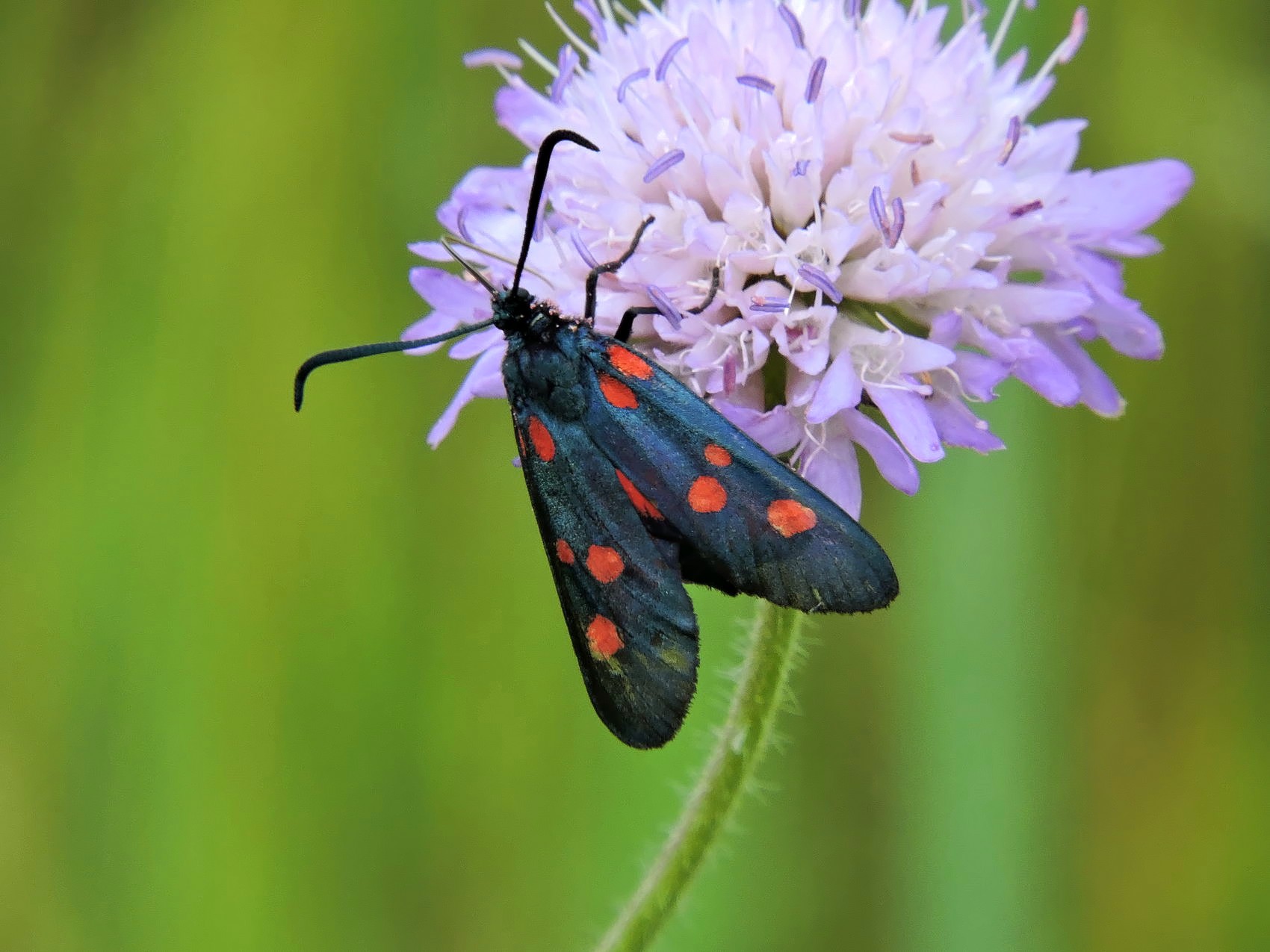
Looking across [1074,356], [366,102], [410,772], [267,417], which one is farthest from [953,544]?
[366,102]

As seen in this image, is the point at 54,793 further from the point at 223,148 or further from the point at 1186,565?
the point at 1186,565

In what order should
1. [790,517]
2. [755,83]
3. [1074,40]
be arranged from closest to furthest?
1. [790,517]
2. [755,83]
3. [1074,40]

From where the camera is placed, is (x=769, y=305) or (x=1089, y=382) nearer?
(x=769, y=305)

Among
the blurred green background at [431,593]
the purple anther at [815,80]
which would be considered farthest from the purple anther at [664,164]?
the blurred green background at [431,593]

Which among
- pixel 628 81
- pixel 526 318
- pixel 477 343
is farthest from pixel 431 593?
pixel 628 81

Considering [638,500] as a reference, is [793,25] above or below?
above

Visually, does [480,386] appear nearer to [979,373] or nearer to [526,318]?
[526,318]

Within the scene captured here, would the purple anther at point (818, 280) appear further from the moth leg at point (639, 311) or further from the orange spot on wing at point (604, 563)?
the orange spot on wing at point (604, 563)

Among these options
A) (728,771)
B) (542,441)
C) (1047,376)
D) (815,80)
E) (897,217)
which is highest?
(815,80)
